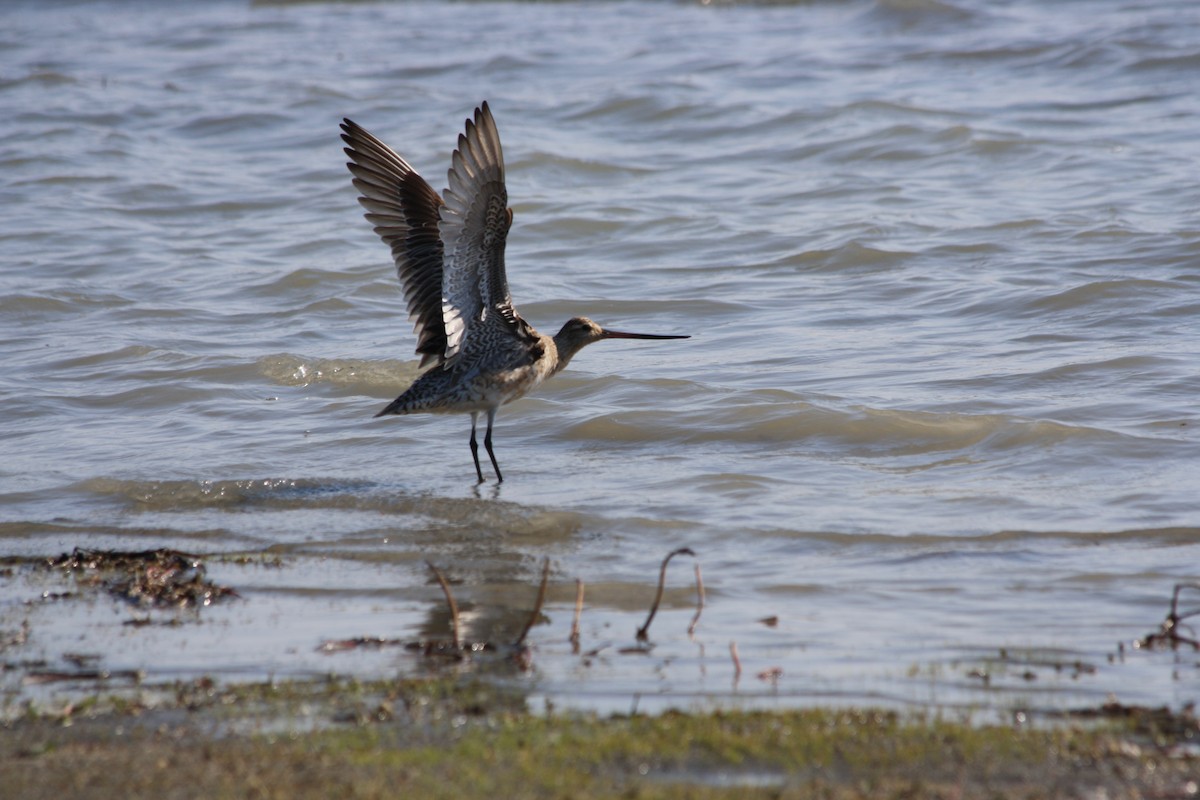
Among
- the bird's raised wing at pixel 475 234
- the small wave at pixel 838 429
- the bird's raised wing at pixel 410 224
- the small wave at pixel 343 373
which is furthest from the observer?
the small wave at pixel 343 373

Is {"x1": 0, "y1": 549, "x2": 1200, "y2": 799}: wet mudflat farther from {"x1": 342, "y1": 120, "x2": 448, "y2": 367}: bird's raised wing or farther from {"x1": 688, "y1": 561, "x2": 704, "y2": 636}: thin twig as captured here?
{"x1": 342, "y1": 120, "x2": 448, "y2": 367}: bird's raised wing

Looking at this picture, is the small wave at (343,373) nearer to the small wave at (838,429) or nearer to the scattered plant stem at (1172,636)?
the small wave at (838,429)

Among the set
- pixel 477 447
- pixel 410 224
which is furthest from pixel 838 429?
pixel 410 224

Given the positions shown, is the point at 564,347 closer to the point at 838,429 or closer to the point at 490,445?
the point at 490,445

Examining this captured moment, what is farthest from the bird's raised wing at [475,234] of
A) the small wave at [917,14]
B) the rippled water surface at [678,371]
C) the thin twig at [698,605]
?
the small wave at [917,14]

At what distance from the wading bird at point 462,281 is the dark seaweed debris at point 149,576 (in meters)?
1.72

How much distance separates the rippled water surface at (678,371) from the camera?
13.9ft

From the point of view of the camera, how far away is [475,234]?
604 centimetres

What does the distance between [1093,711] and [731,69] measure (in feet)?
45.0

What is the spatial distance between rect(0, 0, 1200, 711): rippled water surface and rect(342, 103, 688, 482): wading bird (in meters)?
0.36

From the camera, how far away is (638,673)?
3.79 metres

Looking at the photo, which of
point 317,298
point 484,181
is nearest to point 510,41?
point 317,298

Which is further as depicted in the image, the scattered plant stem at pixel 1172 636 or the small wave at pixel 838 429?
the small wave at pixel 838 429

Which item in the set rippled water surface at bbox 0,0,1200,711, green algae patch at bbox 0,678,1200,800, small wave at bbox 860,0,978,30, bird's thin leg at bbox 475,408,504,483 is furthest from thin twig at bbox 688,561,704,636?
small wave at bbox 860,0,978,30
